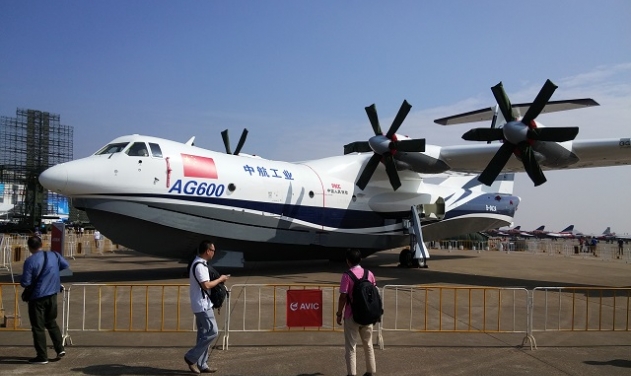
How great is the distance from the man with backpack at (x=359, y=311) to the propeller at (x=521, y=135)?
11095 mm

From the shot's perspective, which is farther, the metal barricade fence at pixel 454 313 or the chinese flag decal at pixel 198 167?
the chinese flag decal at pixel 198 167

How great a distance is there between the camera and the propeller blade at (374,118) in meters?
19.3

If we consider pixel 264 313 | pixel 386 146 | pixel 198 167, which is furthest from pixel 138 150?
pixel 386 146

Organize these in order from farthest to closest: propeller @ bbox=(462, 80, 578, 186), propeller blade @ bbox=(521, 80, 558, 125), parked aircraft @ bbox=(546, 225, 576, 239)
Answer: parked aircraft @ bbox=(546, 225, 576, 239), propeller @ bbox=(462, 80, 578, 186), propeller blade @ bbox=(521, 80, 558, 125)

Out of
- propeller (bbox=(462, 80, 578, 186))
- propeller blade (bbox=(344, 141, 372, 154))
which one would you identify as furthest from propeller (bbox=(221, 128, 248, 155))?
propeller (bbox=(462, 80, 578, 186))

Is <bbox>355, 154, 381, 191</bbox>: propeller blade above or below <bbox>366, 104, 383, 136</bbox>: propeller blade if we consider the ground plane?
below

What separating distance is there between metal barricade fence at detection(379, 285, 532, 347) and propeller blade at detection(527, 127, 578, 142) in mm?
4712

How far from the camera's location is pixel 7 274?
16.8 metres

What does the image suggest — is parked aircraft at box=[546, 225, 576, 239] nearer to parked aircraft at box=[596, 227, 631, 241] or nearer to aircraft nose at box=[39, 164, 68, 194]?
parked aircraft at box=[596, 227, 631, 241]

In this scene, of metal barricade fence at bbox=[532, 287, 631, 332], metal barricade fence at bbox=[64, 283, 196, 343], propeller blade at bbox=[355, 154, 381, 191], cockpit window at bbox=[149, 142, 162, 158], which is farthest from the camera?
propeller blade at bbox=[355, 154, 381, 191]

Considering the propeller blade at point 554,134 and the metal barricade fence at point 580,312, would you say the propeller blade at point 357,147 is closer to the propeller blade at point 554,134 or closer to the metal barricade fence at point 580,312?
the propeller blade at point 554,134

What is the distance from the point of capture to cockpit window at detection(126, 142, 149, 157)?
14070 millimetres

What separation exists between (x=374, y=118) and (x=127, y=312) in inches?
481

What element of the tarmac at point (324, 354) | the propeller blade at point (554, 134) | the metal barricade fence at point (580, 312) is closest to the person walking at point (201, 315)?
the tarmac at point (324, 354)
